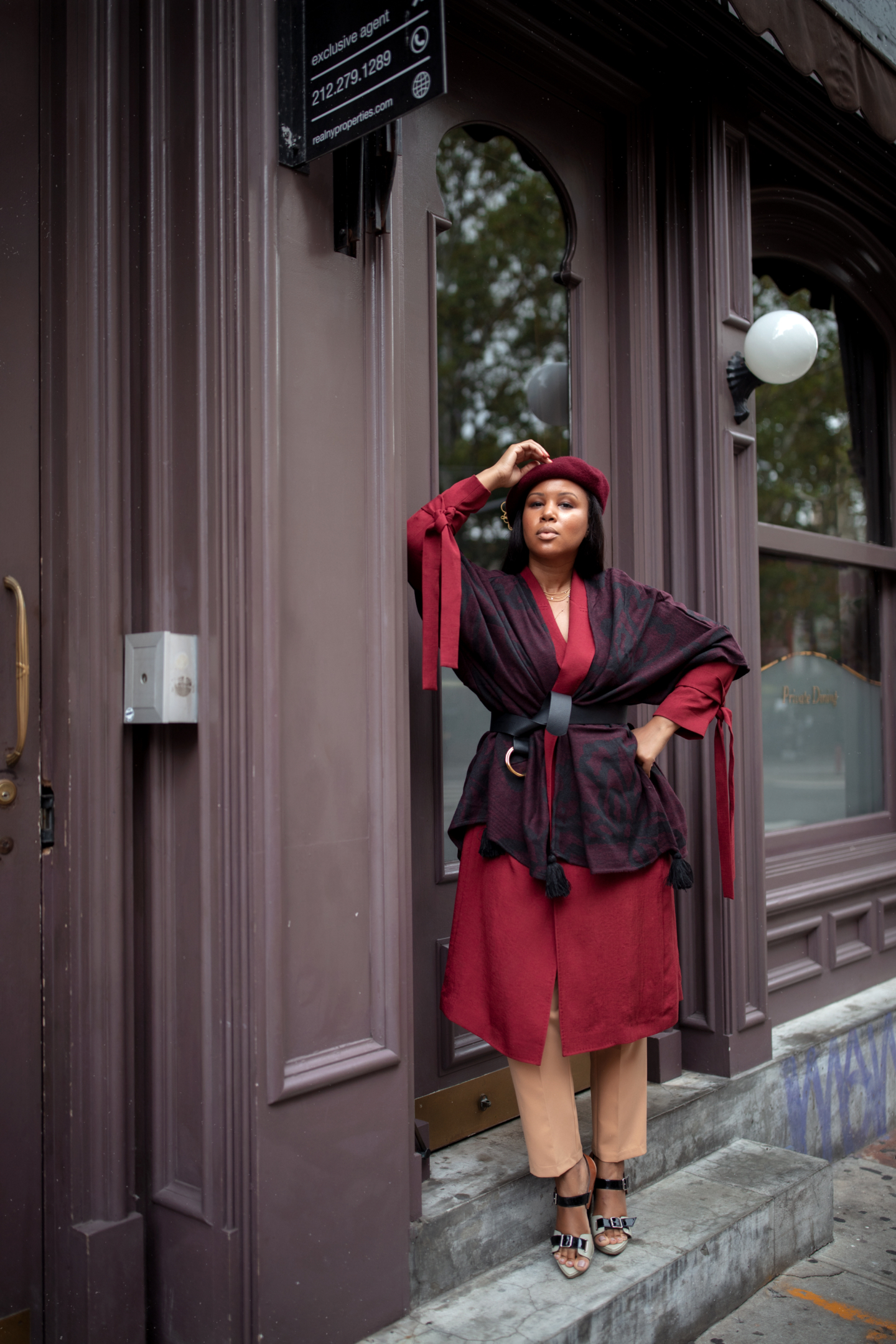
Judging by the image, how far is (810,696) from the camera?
14.6 feet

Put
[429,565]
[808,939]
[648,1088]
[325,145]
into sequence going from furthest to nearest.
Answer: [808,939] → [648,1088] → [429,565] → [325,145]

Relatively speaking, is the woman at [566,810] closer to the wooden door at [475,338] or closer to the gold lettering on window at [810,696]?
the wooden door at [475,338]

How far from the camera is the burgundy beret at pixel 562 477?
2.43 m

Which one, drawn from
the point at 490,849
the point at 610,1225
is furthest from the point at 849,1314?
the point at 490,849

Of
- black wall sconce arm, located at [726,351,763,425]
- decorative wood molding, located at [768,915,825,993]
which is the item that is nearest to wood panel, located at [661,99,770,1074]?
black wall sconce arm, located at [726,351,763,425]

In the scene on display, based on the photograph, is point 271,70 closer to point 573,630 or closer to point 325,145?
point 325,145

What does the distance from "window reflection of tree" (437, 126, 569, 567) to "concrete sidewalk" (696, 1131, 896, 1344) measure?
2.14 m

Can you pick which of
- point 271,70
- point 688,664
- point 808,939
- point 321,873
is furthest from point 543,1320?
point 271,70

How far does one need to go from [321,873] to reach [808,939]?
2.68m

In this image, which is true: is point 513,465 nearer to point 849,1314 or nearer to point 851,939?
point 849,1314

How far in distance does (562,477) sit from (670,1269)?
6.00ft

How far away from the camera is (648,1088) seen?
3188 mm

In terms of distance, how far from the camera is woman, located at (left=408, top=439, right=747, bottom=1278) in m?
2.29

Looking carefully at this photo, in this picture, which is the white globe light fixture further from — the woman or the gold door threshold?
the gold door threshold
